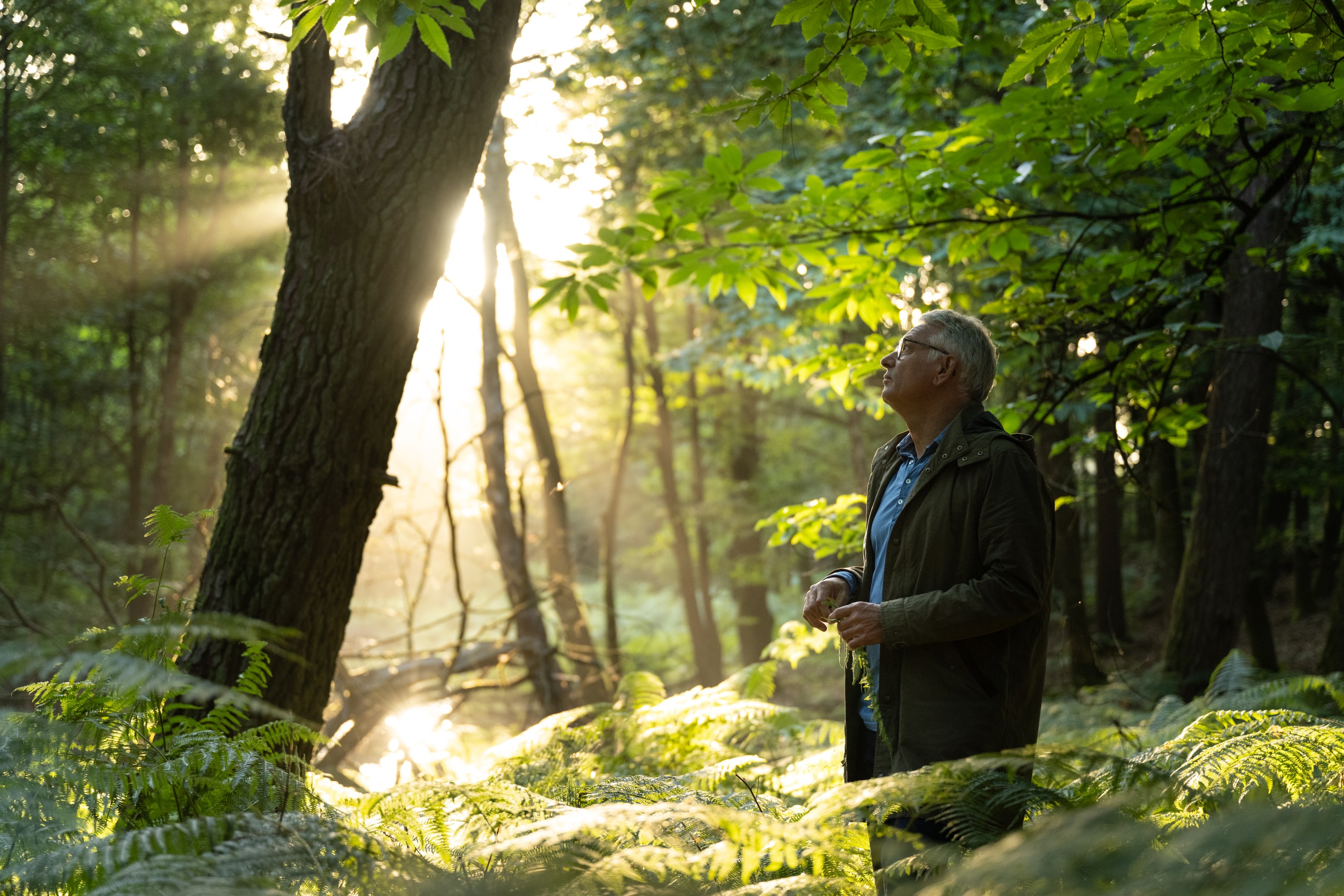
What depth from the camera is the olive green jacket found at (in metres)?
2.10

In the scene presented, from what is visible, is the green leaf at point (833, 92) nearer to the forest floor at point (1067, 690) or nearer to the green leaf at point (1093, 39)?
the green leaf at point (1093, 39)

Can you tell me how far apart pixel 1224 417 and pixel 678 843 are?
287 inches

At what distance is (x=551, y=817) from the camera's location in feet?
7.15

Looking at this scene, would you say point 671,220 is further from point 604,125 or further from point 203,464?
point 203,464

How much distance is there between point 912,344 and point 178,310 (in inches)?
548

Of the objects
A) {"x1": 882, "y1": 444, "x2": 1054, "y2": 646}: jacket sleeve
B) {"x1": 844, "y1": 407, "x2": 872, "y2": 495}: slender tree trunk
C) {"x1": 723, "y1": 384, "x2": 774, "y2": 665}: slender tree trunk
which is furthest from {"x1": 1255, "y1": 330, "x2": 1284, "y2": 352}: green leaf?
{"x1": 723, "y1": 384, "x2": 774, "y2": 665}: slender tree trunk

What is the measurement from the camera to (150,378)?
588 inches

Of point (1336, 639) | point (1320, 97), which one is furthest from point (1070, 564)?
point (1320, 97)

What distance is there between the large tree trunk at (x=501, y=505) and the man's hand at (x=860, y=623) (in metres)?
5.42

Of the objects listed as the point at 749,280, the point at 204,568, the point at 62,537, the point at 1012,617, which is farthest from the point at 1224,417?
the point at 62,537

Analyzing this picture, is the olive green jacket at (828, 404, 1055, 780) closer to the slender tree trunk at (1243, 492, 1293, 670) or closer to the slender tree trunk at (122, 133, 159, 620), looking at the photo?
the slender tree trunk at (1243, 492, 1293, 670)

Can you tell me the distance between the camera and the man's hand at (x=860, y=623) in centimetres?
218

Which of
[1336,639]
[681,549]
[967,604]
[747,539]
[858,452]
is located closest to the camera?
[967,604]

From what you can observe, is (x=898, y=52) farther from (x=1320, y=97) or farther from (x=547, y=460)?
(x=547, y=460)
